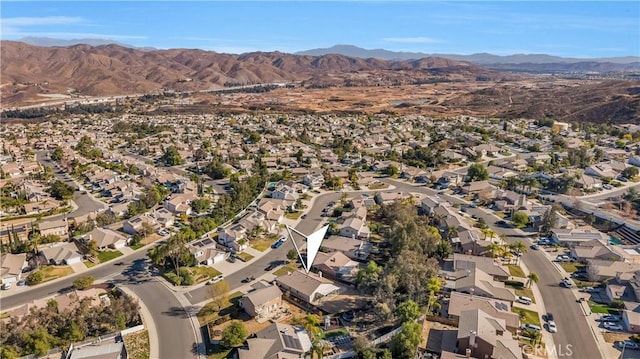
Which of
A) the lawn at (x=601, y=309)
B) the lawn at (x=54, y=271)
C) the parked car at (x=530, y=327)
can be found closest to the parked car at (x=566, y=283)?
the lawn at (x=601, y=309)

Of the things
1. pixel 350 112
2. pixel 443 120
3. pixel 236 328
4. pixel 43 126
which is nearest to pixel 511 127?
pixel 443 120

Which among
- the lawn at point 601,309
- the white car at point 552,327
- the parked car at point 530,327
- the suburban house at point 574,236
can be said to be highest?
the suburban house at point 574,236

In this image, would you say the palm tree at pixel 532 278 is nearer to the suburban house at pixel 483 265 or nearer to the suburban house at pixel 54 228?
the suburban house at pixel 483 265

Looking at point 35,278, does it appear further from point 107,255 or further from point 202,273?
point 202,273

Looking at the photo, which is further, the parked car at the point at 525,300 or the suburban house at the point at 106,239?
the suburban house at the point at 106,239

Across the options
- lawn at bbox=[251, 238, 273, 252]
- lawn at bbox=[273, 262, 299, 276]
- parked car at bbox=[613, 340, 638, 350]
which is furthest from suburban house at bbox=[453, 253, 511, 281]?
lawn at bbox=[251, 238, 273, 252]

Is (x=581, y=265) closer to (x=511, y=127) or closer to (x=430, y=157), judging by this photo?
(x=430, y=157)

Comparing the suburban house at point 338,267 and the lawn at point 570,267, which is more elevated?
the suburban house at point 338,267
